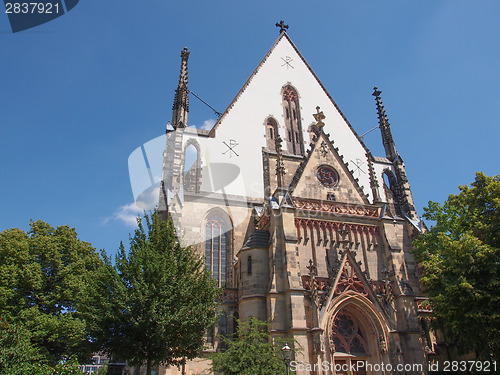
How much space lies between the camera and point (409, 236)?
25703 mm

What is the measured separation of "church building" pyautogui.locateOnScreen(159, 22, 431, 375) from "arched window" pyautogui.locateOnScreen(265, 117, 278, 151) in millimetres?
87

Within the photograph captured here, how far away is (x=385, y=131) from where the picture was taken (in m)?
32.8

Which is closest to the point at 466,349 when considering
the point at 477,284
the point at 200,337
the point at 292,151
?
the point at 477,284

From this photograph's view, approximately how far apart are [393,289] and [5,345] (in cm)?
1793


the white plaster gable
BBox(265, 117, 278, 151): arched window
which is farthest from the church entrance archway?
BBox(265, 117, 278, 151): arched window

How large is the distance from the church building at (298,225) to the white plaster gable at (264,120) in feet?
0.30

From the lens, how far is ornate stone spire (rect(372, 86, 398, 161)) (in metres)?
31.7

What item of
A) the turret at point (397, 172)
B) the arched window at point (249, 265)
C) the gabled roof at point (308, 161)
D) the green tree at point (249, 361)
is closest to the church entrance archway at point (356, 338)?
the arched window at point (249, 265)

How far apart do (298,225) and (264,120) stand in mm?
10441

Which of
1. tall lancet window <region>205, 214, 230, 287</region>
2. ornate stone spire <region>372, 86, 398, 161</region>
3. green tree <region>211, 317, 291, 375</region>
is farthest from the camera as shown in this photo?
ornate stone spire <region>372, 86, 398, 161</region>

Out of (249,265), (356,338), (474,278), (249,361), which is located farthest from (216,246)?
(474,278)

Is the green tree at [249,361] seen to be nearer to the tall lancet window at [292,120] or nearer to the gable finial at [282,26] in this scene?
the tall lancet window at [292,120]

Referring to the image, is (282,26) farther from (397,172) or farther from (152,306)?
(152,306)

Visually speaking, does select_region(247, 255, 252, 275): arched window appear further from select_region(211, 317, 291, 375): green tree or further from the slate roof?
select_region(211, 317, 291, 375): green tree
